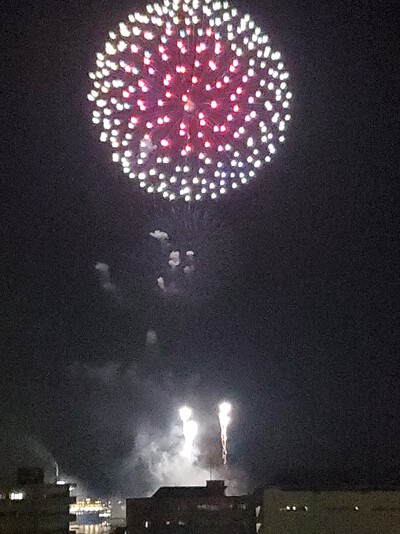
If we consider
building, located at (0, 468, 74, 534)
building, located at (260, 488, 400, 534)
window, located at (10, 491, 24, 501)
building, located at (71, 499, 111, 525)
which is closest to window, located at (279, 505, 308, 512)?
building, located at (260, 488, 400, 534)

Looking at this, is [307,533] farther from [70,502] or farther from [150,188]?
[150,188]

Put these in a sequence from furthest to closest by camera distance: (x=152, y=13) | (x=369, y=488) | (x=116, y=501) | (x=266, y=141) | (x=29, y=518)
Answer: (x=116, y=501), (x=29, y=518), (x=369, y=488), (x=266, y=141), (x=152, y=13)

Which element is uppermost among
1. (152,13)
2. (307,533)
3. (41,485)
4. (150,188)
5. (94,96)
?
(152,13)

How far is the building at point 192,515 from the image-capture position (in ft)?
143

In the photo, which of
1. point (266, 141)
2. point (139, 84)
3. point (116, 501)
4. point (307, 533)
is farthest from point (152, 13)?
point (116, 501)

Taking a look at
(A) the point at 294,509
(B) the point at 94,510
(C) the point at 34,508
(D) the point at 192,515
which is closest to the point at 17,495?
(C) the point at 34,508

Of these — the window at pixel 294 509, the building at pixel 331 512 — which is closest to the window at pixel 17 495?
the building at pixel 331 512

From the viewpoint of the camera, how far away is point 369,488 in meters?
40.1

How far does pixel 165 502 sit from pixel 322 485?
8.93 metres

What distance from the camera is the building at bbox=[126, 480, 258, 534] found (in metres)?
43.5

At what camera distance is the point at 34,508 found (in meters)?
43.6

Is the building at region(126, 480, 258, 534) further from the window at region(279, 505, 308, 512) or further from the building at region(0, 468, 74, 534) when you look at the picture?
the window at region(279, 505, 308, 512)

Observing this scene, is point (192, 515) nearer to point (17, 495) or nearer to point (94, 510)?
point (17, 495)

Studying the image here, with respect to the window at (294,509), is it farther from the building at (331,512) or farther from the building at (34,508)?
the building at (34,508)
